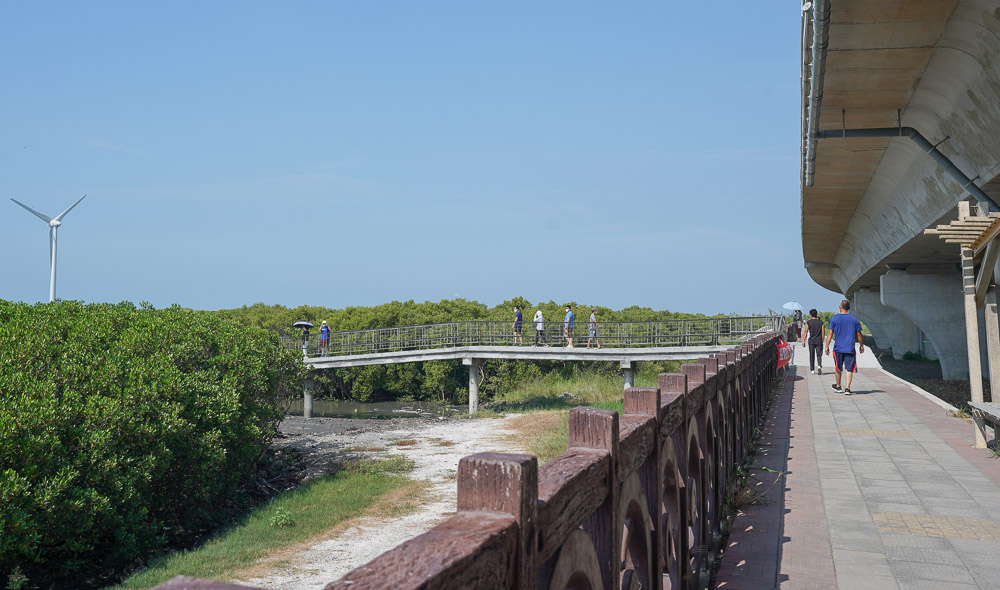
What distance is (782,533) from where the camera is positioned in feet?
17.3

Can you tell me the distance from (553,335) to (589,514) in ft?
105

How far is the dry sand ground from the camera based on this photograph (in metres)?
8.53

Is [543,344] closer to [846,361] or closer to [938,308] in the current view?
[938,308]

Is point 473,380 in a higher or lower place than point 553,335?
lower

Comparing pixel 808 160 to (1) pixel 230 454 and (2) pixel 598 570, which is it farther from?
(2) pixel 598 570

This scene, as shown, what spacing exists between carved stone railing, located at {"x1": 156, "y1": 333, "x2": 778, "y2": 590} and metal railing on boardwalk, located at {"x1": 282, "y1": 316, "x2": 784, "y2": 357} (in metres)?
24.7

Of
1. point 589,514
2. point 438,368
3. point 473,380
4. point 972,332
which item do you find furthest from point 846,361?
point 438,368

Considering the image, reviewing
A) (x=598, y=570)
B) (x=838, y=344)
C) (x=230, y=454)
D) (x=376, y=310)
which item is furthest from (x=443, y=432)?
(x=376, y=310)

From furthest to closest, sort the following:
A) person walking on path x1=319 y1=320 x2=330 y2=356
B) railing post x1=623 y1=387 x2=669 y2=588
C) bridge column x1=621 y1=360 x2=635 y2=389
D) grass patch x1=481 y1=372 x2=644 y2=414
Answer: person walking on path x1=319 y1=320 x2=330 y2=356 → bridge column x1=621 y1=360 x2=635 y2=389 → grass patch x1=481 y1=372 x2=644 y2=414 → railing post x1=623 y1=387 x2=669 y2=588

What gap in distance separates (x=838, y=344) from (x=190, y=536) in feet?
38.1

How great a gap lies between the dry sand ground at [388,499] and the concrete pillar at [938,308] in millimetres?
13240

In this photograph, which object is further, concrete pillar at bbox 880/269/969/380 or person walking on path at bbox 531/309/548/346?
person walking on path at bbox 531/309/548/346

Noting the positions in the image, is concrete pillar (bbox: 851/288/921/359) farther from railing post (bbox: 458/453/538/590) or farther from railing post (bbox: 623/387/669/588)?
railing post (bbox: 458/453/538/590)

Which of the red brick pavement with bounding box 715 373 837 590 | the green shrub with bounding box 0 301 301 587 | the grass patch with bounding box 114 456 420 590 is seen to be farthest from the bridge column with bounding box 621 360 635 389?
the red brick pavement with bounding box 715 373 837 590
